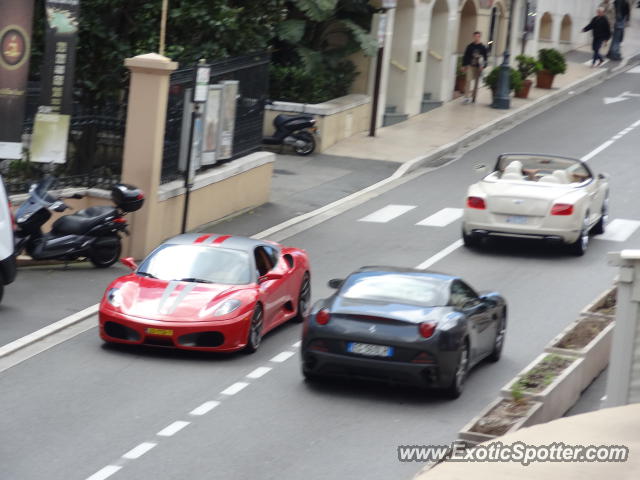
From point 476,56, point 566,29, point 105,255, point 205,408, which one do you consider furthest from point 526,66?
point 205,408

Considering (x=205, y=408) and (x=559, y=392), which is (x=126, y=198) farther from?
(x=559, y=392)

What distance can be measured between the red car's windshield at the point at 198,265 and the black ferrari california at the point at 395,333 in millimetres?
1915

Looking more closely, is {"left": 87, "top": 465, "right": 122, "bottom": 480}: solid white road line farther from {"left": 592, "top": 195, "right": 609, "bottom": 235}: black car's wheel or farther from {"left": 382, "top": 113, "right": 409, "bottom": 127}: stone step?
{"left": 382, "top": 113, "right": 409, "bottom": 127}: stone step

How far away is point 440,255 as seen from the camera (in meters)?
22.6

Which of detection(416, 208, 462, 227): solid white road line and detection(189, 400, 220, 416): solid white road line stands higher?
detection(416, 208, 462, 227): solid white road line

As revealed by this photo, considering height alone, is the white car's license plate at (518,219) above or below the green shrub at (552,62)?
below

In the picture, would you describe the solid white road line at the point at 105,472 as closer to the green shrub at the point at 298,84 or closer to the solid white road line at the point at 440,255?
the solid white road line at the point at 440,255

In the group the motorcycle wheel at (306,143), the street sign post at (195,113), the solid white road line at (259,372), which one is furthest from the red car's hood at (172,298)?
the motorcycle wheel at (306,143)

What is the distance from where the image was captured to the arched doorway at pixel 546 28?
5262cm

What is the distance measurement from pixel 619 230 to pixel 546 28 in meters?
29.5

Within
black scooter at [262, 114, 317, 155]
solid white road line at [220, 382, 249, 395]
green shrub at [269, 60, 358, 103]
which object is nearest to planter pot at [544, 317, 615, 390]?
solid white road line at [220, 382, 249, 395]

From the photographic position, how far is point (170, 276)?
16219 mm

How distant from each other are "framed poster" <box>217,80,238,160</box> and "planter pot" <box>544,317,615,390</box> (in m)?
10.2

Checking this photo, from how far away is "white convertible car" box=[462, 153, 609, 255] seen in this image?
22.0 metres
